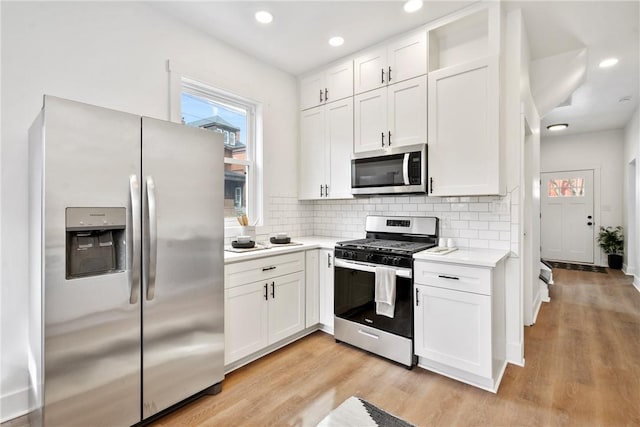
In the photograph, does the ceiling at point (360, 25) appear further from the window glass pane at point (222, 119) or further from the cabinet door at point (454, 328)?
the cabinet door at point (454, 328)

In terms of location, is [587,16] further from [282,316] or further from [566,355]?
[282,316]

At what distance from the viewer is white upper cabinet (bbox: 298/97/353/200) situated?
10.7 ft

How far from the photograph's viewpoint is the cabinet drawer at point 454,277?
6.87ft

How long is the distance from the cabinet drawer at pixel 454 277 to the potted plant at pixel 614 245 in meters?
5.86

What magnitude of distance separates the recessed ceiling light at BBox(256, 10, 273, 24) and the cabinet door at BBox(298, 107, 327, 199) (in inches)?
42.1

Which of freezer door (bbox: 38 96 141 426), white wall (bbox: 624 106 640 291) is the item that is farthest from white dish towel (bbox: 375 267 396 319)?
white wall (bbox: 624 106 640 291)

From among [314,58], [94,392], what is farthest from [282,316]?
[314,58]

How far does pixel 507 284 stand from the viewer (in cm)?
255

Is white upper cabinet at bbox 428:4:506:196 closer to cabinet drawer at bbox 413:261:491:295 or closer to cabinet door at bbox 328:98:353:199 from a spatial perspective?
cabinet drawer at bbox 413:261:491:295

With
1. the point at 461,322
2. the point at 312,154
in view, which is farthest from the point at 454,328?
the point at 312,154

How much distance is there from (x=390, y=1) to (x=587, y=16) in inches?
65.2

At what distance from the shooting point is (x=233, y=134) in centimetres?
328

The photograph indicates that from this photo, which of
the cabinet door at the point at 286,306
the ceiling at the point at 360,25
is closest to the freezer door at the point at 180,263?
the cabinet door at the point at 286,306

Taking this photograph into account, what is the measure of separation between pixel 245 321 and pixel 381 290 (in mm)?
1086
